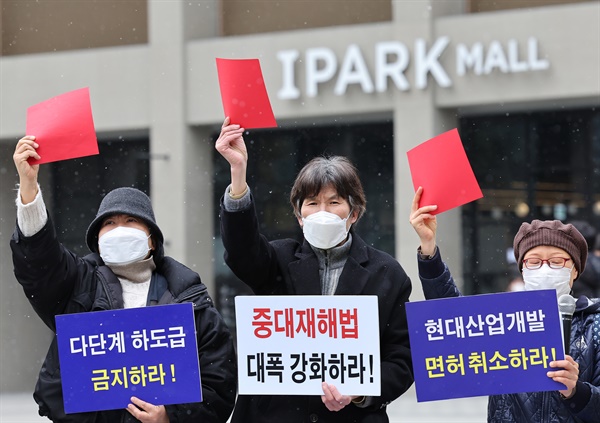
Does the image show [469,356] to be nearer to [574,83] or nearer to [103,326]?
[103,326]

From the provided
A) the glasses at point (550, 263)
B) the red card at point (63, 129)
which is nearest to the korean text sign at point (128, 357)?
the red card at point (63, 129)

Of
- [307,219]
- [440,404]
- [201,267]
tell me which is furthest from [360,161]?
[307,219]

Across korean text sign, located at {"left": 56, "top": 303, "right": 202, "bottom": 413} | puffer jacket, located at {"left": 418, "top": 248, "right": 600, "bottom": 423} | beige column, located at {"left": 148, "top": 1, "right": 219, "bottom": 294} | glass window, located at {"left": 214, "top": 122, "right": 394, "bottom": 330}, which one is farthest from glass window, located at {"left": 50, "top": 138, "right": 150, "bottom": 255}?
puffer jacket, located at {"left": 418, "top": 248, "right": 600, "bottom": 423}

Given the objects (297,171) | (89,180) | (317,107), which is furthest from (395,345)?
(89,180)

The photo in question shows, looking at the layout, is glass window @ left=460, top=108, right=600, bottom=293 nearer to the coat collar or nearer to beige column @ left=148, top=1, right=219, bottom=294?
beige column @ left=148, top=1, right=219, bottom=294

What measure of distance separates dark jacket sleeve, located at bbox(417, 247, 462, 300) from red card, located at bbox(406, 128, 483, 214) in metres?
0.19

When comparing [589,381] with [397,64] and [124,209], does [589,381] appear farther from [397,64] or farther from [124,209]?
[397,64]

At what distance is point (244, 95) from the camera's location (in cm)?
464

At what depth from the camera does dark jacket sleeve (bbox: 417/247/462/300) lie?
4469 mm

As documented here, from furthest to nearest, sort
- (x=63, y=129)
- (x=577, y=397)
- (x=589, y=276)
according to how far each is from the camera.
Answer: (x=589, y=276) < (x=63, y=129) < (x=577, y=397)

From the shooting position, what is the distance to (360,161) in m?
17.0

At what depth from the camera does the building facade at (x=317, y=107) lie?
1483 cm

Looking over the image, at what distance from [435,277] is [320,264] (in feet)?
1.58

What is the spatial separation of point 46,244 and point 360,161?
12.8 metres
